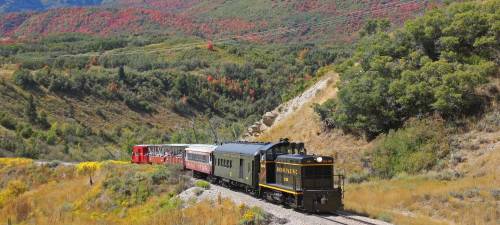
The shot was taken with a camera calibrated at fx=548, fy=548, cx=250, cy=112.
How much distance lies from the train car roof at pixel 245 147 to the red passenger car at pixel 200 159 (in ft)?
6.74

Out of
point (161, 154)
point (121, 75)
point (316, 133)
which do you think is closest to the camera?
point (316, 133)

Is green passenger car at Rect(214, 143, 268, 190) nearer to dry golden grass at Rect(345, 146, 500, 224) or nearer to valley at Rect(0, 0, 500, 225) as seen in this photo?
valley at Rect(0, 0, 500, 225)

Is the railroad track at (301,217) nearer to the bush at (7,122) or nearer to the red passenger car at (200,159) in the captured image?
the red passenger car at (200,159)

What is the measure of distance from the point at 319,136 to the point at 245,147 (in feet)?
55.3

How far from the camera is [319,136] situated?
46438 mm

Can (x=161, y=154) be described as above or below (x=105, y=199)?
above

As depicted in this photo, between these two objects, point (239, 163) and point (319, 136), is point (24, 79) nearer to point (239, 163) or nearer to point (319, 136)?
point (319, 136)

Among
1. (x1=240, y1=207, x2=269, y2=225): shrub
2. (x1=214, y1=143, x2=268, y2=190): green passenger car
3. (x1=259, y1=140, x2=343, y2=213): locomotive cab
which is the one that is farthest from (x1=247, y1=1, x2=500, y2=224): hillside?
(x1=214, y1=143, x2=268, y2=190): green passenger car

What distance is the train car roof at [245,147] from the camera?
28034mm

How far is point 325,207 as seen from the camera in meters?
23.5

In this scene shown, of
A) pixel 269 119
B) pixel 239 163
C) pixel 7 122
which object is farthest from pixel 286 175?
pixel 7 122

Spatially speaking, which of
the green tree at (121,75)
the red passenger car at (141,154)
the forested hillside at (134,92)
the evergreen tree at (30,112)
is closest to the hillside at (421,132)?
the red passenger car at (141,154)

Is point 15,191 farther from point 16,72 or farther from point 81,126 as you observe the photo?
point 16,72

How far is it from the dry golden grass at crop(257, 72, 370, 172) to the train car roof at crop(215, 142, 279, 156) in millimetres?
8996
